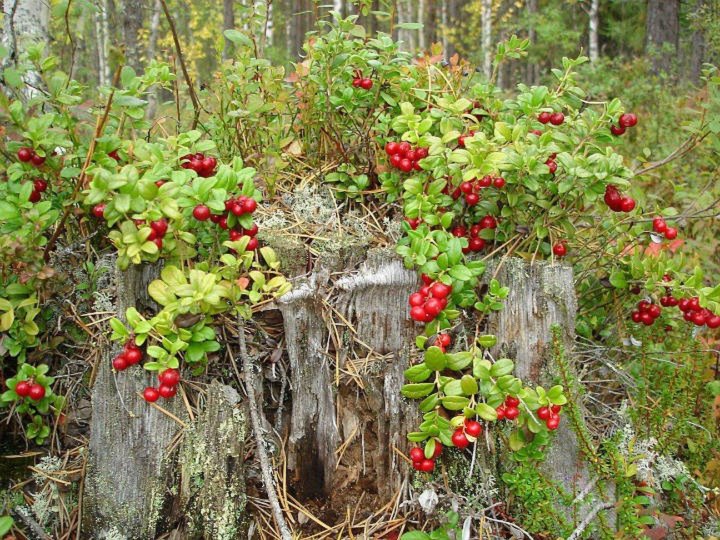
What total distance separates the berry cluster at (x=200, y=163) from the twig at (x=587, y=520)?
2033mm

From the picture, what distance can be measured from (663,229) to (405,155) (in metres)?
1.22

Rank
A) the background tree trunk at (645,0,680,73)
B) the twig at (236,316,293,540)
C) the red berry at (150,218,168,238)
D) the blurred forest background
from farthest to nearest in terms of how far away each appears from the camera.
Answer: the background tree trunk at (645,0,680,73) → the blurred forest background → the twig at (236,316,293,540) → the red berry at (150,218,168,238)

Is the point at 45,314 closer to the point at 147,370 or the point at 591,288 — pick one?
the point at 147,370

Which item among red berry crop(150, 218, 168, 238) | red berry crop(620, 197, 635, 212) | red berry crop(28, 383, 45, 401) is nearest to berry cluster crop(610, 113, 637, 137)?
red berry crop(620, 197, 635, 212)

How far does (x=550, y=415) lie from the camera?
232 centimetres

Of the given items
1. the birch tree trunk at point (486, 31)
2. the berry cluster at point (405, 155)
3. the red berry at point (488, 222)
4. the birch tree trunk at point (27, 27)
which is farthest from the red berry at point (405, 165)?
the birch tree trunk at point (486, 31)

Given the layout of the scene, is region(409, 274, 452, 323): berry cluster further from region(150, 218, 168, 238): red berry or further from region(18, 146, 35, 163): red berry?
region(18, 146, 35, 163): red berry

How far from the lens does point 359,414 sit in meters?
2.57

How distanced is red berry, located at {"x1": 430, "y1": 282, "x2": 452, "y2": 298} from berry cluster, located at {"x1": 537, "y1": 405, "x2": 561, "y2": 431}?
0.60 meters

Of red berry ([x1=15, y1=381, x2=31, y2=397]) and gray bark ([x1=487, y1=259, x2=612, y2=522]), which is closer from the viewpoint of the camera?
red berry ([x1=15, y1=381, x2=31, y2=397])

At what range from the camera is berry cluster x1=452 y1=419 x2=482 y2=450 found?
2236 millimetres

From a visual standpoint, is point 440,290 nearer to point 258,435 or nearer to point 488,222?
point 488,222

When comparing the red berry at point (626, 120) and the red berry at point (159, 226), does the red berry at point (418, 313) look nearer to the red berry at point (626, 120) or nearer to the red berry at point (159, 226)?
the red berry at point (159, 226)

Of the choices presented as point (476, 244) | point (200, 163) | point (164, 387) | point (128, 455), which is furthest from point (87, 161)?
point (476, 244)
